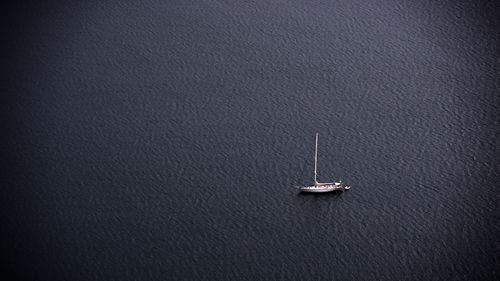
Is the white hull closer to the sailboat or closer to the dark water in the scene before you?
the sailboat

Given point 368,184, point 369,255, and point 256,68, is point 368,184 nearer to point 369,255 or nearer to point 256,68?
point 369,255

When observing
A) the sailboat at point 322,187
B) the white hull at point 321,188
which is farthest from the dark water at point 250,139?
the sailboat at point 322,187

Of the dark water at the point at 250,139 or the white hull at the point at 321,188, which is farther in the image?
the white hull at the point at 321,188

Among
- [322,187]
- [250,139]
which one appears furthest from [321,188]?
[250,139]

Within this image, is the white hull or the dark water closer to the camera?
the dark water

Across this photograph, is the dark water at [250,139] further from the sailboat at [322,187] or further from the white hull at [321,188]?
the sailboat at [322,187]

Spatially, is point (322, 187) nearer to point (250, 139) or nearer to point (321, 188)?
point (321, 188)

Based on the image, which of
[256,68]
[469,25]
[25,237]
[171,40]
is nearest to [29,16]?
[171,40]

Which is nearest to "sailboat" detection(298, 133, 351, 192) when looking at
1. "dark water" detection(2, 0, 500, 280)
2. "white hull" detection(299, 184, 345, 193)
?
"white hull" detection(299, 184, 345, 193)
